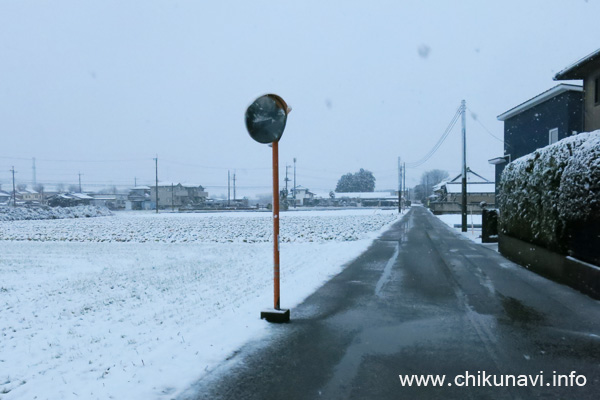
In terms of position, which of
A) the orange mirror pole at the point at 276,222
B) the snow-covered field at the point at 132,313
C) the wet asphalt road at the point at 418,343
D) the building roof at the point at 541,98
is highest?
the building roof at the point at 541,98

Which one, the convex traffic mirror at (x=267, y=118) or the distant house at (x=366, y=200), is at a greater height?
the convex traffic mirror at (x=267, y=118)

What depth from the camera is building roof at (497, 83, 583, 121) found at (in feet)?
71.4

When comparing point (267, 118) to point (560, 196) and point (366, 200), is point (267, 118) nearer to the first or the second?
point (560, 196)

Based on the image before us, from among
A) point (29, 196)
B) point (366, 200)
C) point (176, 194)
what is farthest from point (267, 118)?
point (29, 196)

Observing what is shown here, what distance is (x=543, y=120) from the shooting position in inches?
970

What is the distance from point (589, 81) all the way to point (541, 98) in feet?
20.4

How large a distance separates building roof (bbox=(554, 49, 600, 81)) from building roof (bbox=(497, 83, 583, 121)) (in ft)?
11.7

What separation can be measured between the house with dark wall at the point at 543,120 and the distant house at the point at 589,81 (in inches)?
74.3

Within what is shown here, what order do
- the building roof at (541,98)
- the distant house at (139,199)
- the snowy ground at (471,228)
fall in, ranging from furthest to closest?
the distant house at (139,199) < the building roof at (541,98) < the snowy ground at (471,228)

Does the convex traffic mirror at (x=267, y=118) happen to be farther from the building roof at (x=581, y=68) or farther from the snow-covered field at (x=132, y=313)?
the building roof at (x=581, y=68)

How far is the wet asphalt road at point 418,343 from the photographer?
3576 millimetres

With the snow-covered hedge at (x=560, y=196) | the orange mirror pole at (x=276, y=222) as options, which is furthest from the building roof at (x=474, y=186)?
the orange mirror pole at (x=276, y=222)

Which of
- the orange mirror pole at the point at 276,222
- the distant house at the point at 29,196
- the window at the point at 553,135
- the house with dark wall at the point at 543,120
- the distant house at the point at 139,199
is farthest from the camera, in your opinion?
the distant house at the point at 29,196

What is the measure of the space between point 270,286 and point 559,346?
5.06 meters
